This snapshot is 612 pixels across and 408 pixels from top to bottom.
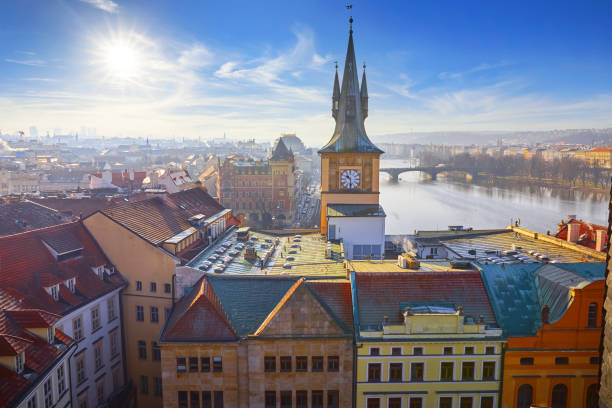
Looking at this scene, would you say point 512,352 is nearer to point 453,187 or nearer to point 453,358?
point 453,358

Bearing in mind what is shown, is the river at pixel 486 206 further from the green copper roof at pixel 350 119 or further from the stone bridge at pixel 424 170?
the green copper roof at pixel 350 119

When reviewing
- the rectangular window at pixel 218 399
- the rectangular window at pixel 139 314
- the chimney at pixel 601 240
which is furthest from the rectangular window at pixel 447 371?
the chimney at pixel 601 240

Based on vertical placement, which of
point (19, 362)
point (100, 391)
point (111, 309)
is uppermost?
point (19, 362)

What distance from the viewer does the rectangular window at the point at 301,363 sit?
18359 mm

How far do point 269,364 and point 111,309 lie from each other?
956 cm

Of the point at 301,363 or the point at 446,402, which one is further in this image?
the point at 301,363

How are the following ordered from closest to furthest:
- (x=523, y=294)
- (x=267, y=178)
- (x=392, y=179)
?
(x=523, y=294), (x=267, y=178), (x=392, y=179)

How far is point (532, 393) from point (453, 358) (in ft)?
11.7

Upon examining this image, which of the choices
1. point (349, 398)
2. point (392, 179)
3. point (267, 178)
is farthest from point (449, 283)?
point (392, 179)

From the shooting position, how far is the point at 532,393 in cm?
1805

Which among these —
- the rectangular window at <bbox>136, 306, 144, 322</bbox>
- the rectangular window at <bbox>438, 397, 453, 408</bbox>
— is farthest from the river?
the rectangular window at <bbox>438, 397, 453, 408</bbox>

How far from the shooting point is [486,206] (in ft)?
285

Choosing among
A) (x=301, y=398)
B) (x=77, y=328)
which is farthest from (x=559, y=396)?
(x=77, y=328)

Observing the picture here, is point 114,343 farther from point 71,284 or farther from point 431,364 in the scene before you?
point 431,364
